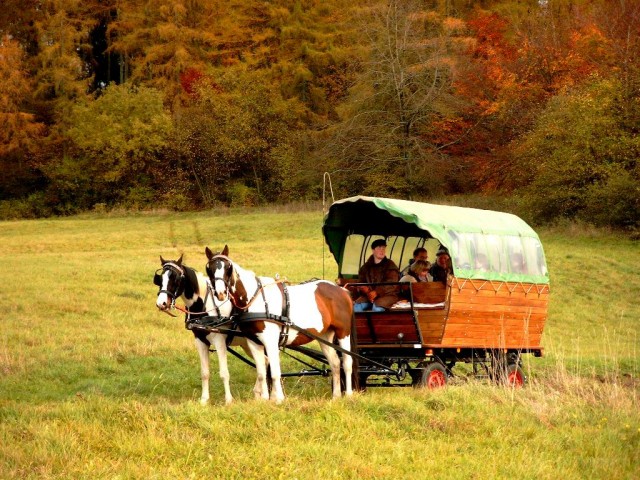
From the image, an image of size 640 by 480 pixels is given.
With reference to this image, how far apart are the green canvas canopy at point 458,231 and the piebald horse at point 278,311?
155cm

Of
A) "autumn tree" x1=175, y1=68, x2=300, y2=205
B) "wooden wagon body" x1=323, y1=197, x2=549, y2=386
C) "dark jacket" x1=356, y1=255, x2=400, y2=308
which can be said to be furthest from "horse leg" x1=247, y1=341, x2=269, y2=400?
"autumn tree" x1=175, y1=68, x2=300, y2=205

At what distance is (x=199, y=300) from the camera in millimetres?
12680

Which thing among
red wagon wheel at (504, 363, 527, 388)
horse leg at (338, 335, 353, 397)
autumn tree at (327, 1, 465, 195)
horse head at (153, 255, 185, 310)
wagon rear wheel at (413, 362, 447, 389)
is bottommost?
red wagon wheel at (504, 363, 527, 388)

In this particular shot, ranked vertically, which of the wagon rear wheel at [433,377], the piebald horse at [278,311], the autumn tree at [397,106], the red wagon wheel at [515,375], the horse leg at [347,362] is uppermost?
the autumn tree at [397,106]

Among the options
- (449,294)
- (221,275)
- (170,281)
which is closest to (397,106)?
(449,294)

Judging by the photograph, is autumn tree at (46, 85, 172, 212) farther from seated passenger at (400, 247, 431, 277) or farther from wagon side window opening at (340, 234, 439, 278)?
seated passenger at (400, 247, 431, 277)

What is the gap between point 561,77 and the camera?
50.7 m

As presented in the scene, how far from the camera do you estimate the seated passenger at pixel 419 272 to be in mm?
14687

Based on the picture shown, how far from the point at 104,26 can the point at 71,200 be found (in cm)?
1282

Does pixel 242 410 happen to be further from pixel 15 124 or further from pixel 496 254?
pixel 15 124

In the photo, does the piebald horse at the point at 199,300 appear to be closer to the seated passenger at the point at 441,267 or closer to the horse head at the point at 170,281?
the horse head at the point at 170,281

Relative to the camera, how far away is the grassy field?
866 centimetres

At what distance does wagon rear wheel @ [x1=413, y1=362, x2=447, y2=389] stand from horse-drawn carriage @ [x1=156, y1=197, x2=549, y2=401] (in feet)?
0.09

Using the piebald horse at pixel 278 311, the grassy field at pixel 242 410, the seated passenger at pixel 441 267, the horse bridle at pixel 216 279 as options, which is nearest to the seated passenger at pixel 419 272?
the seated passenger at pixel 441 267
